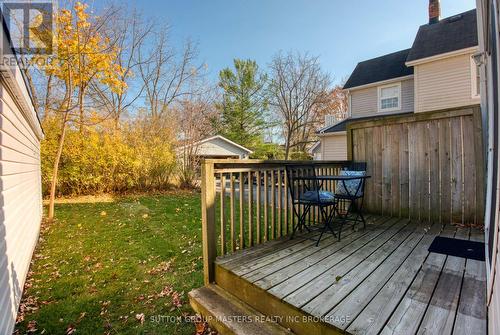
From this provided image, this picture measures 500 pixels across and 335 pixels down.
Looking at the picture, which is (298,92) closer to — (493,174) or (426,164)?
(426,164)

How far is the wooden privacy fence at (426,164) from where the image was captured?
3.19 metres

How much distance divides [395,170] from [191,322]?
3.49 m

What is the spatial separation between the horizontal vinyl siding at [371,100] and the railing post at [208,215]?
1027cm

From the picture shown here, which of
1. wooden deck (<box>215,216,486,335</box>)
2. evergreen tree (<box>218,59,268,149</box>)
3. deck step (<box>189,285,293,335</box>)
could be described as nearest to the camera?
wooden deck (<box>215,216,486,335</box>)

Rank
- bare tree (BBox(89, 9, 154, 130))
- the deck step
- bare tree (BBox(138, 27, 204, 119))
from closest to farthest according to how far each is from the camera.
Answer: the deck step
bare tree (BBox(89, 9, 154, 130))
bare tree (BBox(138, 27, 204, 119))

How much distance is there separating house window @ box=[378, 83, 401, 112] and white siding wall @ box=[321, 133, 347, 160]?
1.95m

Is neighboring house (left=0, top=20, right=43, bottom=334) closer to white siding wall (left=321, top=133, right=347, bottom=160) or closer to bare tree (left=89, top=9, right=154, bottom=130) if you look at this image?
bare tree (left=89, top=9, right=154, bottom=130)

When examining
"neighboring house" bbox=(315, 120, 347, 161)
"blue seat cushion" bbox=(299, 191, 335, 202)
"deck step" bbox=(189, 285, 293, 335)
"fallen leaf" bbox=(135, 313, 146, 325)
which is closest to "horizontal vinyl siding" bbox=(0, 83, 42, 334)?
"fallen leaf" bbox=(135, 313, 146, 325)

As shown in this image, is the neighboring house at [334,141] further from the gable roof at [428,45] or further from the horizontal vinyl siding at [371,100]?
the gable roof at [428,45]

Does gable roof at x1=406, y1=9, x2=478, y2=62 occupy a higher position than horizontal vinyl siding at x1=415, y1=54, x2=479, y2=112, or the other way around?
gable roof at x1=406, y1=9, x2=478, y2=62

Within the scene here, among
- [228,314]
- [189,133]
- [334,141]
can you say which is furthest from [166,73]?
[228,314]

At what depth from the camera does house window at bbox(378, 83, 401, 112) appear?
10.1 meters

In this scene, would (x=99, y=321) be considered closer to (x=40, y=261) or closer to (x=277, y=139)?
(x=40, y=261)

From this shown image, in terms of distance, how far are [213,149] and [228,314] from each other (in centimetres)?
1425
